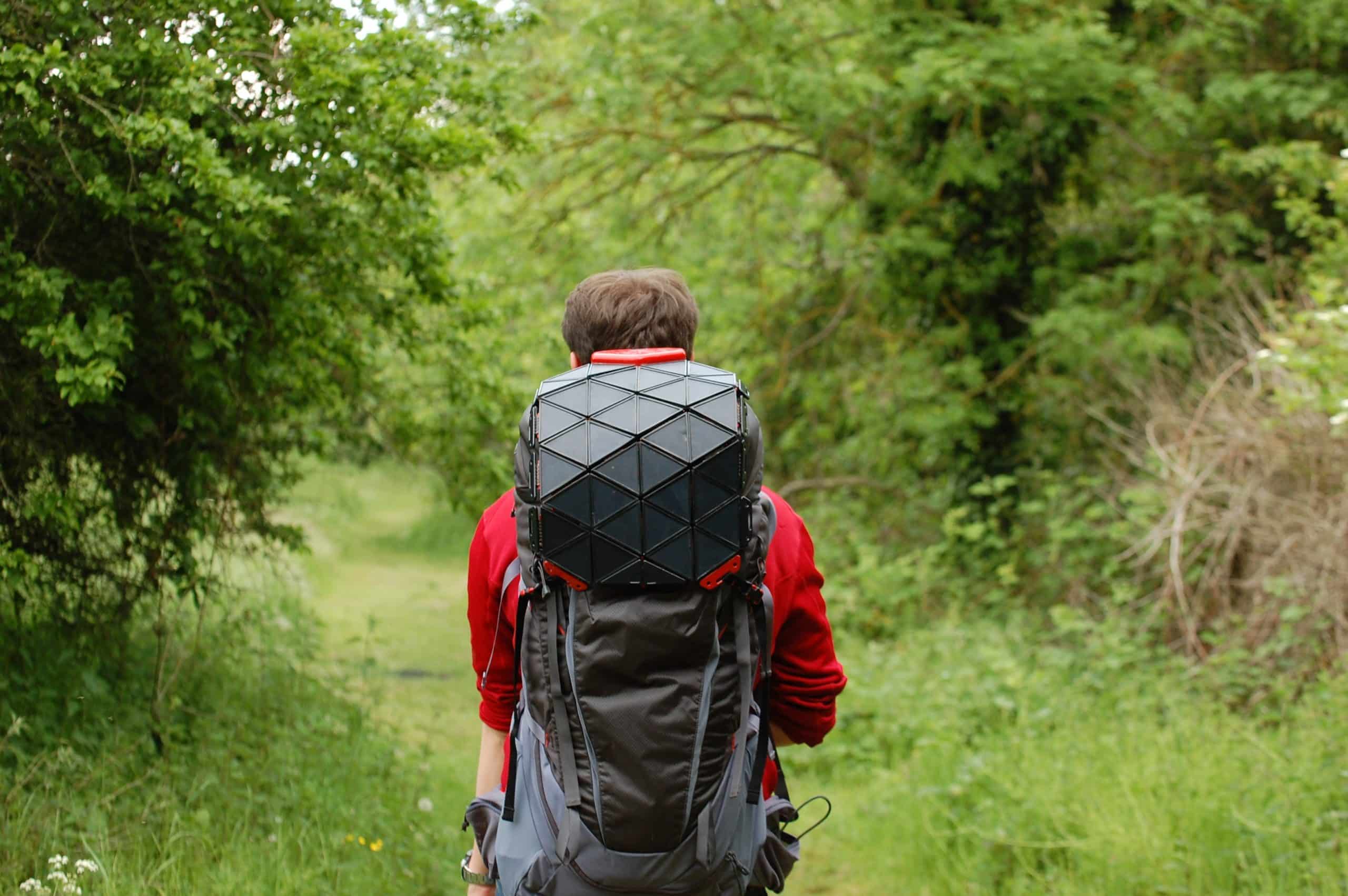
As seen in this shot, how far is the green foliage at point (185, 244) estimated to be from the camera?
133 inches

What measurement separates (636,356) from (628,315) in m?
0.11

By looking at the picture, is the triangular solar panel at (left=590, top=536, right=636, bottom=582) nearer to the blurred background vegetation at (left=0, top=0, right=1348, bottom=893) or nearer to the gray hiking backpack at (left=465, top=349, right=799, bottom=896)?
the gray hiking backpack at (left=465, top=349, right=799, bottom=896)

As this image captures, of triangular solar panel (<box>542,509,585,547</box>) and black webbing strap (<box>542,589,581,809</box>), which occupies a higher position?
triangular solar panel (<box>542,509,585,547</box>)

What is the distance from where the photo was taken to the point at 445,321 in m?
5.28

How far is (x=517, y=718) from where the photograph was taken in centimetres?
202

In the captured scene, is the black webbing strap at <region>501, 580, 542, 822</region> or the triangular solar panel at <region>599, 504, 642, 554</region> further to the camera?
the black webbing strap at <region>501, 580, 542, 822</region>

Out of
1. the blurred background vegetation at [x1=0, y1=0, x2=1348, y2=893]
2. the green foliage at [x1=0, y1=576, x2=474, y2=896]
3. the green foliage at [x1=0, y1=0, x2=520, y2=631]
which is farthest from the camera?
the blurred background vegetation at [x1=0, y1=0, x2=1348, y2=893]

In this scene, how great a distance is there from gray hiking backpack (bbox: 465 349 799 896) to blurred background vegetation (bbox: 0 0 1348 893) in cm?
196

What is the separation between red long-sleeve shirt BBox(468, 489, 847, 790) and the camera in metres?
2.06

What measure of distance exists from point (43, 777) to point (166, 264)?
5.27 feet

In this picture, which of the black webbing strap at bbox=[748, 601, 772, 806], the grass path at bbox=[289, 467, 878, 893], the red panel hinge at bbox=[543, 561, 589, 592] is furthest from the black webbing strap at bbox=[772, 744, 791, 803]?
the grass path at bbox=[289, 467, 878, 893]

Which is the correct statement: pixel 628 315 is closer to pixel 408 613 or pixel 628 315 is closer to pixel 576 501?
pixel 576 501

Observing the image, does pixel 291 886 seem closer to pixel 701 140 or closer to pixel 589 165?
pixel 589 165

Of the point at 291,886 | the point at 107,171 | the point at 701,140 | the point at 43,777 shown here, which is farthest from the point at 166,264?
the point at 701,140
